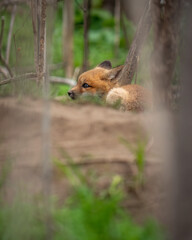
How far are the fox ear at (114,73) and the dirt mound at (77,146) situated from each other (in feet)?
10.7

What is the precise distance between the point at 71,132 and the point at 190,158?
1685 millimetres

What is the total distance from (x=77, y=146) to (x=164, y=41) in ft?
4.53

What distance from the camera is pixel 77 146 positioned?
449 centimetres

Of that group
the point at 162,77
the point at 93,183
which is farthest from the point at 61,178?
the point at 162,77

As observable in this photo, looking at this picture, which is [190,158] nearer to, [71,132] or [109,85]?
[71,132]

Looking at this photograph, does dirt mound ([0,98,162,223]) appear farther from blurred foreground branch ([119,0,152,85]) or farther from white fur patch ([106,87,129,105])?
blurred foreground branch ([119,0,152,85])

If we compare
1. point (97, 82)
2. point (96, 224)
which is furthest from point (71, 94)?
point (96, 224)

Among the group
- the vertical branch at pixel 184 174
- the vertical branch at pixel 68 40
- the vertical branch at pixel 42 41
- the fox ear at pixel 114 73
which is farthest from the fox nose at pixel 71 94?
the vertical branch at pixel 184 174

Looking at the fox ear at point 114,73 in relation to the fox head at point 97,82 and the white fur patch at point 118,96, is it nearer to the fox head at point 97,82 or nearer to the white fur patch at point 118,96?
the fox head at point 97,82

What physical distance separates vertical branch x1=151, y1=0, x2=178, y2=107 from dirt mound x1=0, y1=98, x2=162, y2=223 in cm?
64

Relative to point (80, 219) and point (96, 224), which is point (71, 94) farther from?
point (96, 224)

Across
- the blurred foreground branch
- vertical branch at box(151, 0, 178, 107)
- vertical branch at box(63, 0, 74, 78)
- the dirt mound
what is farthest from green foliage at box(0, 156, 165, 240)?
vertical branch at box(63, 0, 74, 78)

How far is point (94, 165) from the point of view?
14.2ft

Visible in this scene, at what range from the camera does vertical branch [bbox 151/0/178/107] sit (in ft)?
13.5
